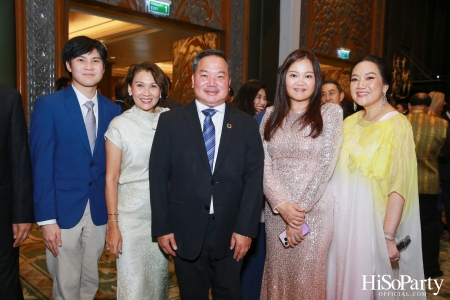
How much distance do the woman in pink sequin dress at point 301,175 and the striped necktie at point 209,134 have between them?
1.19ft

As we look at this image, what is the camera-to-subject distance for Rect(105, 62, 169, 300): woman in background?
2.00 m

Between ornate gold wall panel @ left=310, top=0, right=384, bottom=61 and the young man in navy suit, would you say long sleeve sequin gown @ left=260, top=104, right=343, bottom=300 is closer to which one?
the young man in navy suit

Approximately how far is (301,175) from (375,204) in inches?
17.9

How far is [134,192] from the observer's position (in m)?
2.04

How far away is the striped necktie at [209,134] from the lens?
189 centimetres

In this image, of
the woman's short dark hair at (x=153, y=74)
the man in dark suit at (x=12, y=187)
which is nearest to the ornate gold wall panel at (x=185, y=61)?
the woman's short dark hair at (x=153, y=74)

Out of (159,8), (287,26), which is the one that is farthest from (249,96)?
(287,26)

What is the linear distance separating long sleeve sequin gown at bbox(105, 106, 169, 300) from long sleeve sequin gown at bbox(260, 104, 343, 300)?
672 millimetres

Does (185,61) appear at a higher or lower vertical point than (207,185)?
higher

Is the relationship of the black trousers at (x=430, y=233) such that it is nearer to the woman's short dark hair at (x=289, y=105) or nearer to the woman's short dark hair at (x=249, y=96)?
the woman's short dark hair at (x=249, y=96)

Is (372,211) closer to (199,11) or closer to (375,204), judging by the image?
(375,204)

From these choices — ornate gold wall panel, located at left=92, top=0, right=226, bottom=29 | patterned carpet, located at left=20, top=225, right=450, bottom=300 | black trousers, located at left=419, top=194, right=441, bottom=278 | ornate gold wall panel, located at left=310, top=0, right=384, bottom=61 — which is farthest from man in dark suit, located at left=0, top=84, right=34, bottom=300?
ornate gold wall panel, located at left=310, top=0, right=384, bottom=61

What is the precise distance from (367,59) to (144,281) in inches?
69.8

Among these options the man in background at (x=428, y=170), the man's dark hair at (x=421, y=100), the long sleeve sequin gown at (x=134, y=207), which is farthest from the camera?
the man's dark hair at (x=421, y=100)
